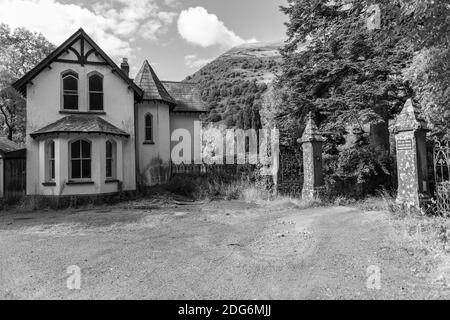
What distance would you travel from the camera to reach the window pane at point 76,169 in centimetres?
1387

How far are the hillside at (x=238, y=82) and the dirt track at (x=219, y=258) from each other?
3866cm

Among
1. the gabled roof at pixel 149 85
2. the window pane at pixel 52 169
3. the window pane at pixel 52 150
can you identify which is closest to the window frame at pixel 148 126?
the gabled roof at pixel 149 85

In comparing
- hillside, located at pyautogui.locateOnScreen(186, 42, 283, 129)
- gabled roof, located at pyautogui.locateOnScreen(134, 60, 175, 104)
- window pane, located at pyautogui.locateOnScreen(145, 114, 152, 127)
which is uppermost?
hillside, located at pyautogui.locateOnScreen(186, 42, 283, 129)

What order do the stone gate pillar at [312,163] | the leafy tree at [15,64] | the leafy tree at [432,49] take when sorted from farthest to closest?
the leafy tree at [15,64] → the stone gate pillar at [312,163] → the leafy tree at [432,49]

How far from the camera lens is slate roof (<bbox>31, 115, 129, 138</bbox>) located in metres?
13.3

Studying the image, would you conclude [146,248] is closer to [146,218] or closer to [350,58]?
[146,218]

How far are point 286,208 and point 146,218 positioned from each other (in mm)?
5001

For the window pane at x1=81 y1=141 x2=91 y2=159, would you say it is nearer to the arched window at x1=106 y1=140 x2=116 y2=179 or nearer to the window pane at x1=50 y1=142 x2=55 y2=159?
the arched window at x1=106 y1=140 x2=116 y2=179

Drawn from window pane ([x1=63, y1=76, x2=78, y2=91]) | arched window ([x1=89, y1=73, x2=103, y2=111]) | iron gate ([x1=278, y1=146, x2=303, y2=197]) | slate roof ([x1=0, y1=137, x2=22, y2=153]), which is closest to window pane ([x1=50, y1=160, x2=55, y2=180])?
slate roof ([x1=0, y1=137, x2=22, y2=153])

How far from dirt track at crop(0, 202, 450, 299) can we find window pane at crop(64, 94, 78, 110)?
7110 millimetres

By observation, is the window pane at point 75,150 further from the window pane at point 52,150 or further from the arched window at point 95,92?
the arched window at point 95,92

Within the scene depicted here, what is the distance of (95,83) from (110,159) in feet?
12.9

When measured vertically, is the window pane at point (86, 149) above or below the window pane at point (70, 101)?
below

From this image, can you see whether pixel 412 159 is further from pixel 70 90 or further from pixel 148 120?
pixel 70 90
